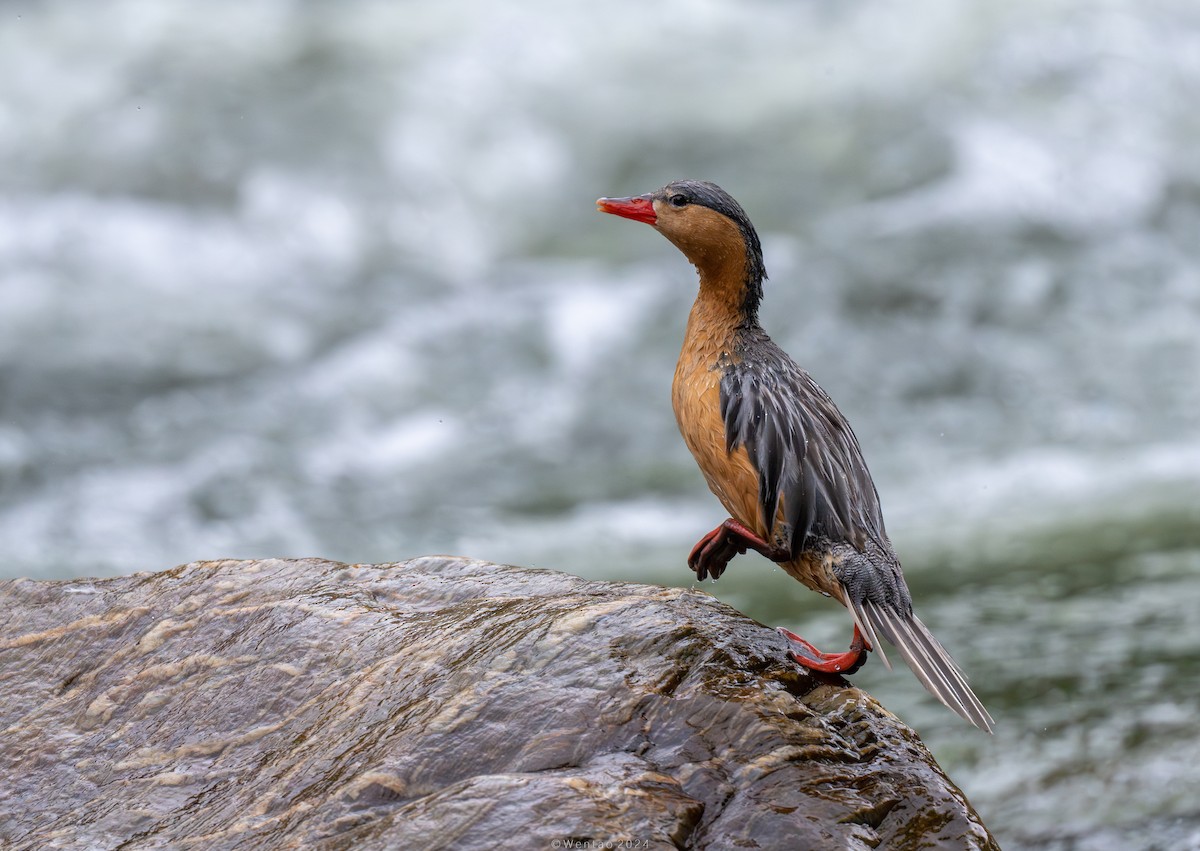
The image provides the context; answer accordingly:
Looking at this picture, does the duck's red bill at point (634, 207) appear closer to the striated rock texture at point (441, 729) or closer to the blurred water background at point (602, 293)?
the striated rock texture at point (441, 729)

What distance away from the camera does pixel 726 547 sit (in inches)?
154

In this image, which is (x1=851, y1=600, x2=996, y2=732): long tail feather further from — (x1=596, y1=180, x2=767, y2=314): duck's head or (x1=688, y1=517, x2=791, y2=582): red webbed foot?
(x1=596, y1=180, x2=767, y2=314): duck's head

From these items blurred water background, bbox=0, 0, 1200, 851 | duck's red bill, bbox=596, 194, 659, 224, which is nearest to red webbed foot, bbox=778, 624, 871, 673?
duck's red bill, bbox=596, 194, 659, 224

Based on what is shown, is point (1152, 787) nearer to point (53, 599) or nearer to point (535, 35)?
point (53, 599)

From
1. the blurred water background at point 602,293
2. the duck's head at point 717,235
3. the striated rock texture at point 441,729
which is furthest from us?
the blurred water background at point 602,293

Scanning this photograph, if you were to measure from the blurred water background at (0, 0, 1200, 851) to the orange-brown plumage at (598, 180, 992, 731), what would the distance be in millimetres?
3071

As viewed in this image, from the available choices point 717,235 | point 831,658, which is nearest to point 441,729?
point 831,658

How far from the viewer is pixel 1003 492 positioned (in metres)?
9.38

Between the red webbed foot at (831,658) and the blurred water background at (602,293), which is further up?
the blurred water background at (602,293)

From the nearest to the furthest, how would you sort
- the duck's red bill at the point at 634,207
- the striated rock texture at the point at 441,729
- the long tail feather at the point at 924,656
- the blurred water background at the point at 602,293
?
the striated rock texture at the point at 441,729 → the long tail feather at the point at 924,656 → the duck's red bill at the point at 634,207 → the blurred water background at the point at 602,293

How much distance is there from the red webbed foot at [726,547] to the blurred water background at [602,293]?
10.3 ft

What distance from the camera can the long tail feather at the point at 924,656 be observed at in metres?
3.28

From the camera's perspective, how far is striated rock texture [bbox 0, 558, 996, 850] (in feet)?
9.43

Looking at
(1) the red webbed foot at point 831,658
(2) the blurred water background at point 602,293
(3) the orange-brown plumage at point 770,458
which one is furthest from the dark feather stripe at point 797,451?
(2) the blurred water background at point 602,293
